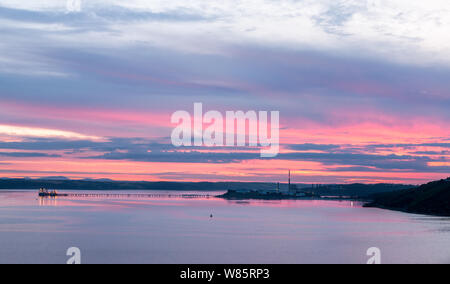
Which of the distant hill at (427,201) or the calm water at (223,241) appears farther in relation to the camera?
the distant hill at (427,201)

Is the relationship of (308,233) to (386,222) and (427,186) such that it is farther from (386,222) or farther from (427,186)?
(427,186)

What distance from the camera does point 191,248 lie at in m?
72.9

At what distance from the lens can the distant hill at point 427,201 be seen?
147m

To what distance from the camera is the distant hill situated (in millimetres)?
147000

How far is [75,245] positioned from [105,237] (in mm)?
9913

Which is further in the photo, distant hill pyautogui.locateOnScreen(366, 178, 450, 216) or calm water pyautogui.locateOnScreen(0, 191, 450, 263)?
distant hill pyautogui.locateOnScreen(366, 178, 450, 216)

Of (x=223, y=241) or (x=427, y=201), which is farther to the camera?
(x=427, y=201)

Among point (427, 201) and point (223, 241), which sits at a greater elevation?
point (427, 201)

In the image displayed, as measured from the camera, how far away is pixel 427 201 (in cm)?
15712
